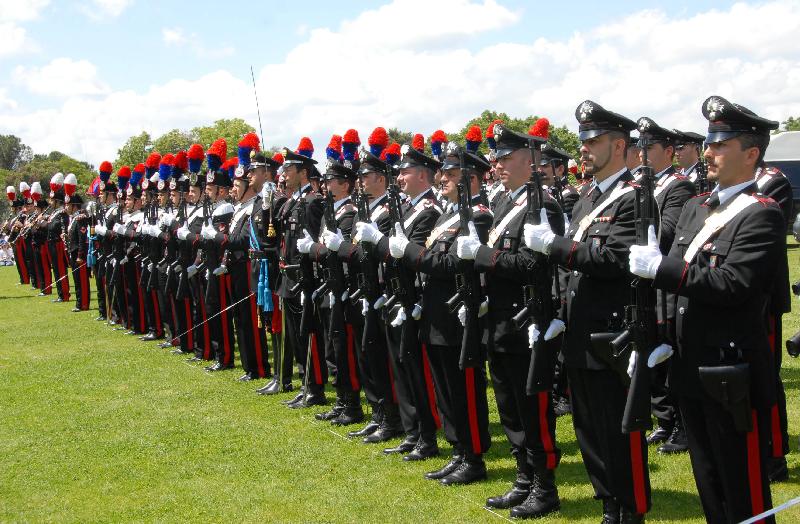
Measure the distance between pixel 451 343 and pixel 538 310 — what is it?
3.38ft

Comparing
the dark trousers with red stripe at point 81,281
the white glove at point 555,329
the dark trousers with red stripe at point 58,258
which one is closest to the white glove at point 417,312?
the white glove at point 555,329

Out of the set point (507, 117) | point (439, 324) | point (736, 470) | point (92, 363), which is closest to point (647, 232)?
point (736, 470)

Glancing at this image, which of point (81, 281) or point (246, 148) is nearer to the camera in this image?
point (246, 148)

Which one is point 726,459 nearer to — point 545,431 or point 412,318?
point 545,431

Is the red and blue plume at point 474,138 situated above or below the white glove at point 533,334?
above

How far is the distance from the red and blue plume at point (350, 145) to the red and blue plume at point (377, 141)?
0.51 ft

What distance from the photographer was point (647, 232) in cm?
392

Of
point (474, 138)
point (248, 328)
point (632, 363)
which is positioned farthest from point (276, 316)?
point (632, 363)

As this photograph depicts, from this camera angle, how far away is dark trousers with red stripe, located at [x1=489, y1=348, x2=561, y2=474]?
5281 millimetres

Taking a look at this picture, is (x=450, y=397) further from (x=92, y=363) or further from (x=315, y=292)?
(x=92, y=363)

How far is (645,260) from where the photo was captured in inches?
149

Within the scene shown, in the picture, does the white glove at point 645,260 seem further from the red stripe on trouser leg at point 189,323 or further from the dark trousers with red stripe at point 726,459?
the red stripe on trouser leg at point 189,323

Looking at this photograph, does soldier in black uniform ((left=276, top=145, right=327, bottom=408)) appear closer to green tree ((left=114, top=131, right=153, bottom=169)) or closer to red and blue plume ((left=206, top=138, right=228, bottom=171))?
red and blue plume ((left=206, top=138, right=228, bottom=171))

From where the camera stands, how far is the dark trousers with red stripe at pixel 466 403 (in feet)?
19.4
